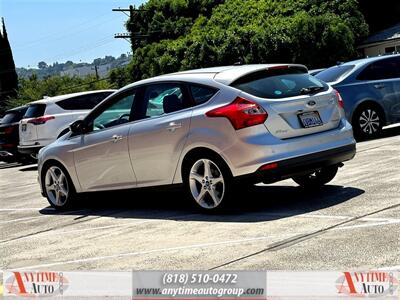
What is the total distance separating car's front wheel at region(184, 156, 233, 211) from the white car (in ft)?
29.5

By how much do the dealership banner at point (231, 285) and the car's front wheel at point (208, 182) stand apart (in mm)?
2656

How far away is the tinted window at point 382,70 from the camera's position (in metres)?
13.7

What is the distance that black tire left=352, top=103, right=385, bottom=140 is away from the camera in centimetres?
1353

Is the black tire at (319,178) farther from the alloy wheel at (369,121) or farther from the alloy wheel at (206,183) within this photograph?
the alloy wheel at (369,121)

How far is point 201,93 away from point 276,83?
0.83 metres

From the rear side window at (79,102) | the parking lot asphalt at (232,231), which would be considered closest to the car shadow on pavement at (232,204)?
the parking lot asphalt at (232,231)

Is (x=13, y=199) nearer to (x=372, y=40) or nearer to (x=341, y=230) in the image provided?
(x=341, y=230)

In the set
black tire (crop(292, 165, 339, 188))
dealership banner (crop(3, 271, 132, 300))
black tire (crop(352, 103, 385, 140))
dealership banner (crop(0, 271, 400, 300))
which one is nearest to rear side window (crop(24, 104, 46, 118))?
black tire (crop(352, 103, 385, 140))

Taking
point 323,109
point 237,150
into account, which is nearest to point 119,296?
point 237,150

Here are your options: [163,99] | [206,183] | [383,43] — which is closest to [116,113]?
[163,99]

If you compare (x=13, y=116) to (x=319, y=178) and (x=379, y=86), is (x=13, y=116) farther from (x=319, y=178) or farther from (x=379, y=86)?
(x=319, y=178)

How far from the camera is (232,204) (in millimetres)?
7398

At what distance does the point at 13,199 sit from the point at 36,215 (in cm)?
221

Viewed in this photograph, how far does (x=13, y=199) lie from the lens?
441 inches
